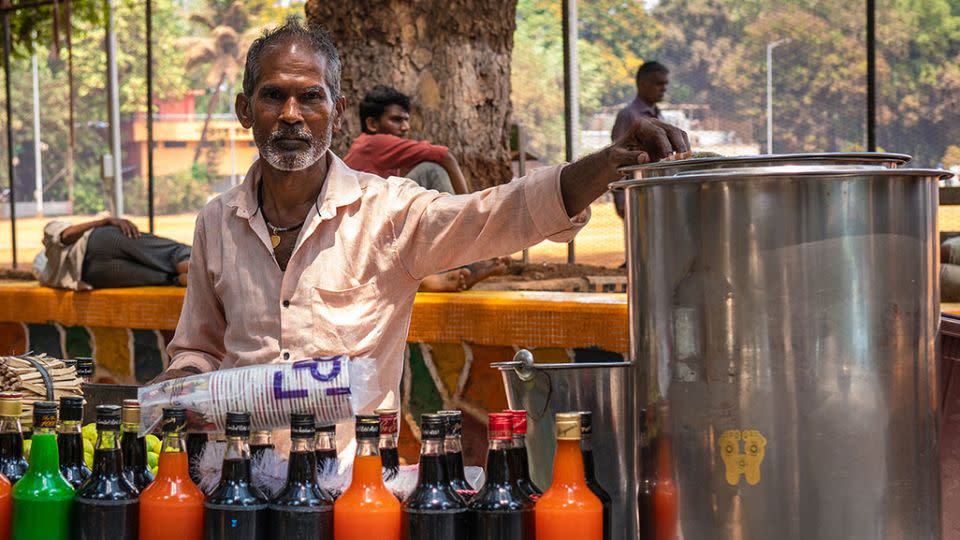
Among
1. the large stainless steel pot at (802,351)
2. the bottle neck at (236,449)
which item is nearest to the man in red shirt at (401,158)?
the bottle neck at (236,449)

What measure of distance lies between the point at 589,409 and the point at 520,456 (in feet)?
0.50

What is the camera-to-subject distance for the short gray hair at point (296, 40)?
113 inches

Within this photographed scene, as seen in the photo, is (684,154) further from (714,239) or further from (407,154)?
(407,154)

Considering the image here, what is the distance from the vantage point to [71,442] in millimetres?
2262

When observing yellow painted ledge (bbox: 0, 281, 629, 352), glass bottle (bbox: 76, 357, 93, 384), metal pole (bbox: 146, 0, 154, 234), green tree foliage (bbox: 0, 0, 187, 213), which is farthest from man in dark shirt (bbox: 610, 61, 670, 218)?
green tree foliage (bbox: 0, 0, 187, 213)

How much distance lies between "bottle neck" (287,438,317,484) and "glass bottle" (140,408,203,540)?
17 cm

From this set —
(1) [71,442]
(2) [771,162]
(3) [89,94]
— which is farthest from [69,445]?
(3) [89,94]

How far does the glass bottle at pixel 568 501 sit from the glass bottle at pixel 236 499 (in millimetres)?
442

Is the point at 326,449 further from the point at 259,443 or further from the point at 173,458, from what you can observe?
the point at 173,458

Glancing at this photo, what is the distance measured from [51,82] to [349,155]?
1824 cm

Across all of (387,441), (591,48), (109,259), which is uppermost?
(591,48)

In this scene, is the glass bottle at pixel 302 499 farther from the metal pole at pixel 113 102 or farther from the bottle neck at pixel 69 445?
the metal pole at pixel 113 102

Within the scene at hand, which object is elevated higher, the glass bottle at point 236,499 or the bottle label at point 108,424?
the bottle label at point 108,424

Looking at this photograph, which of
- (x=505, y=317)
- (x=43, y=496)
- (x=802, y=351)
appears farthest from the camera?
(x=505, y=317)
